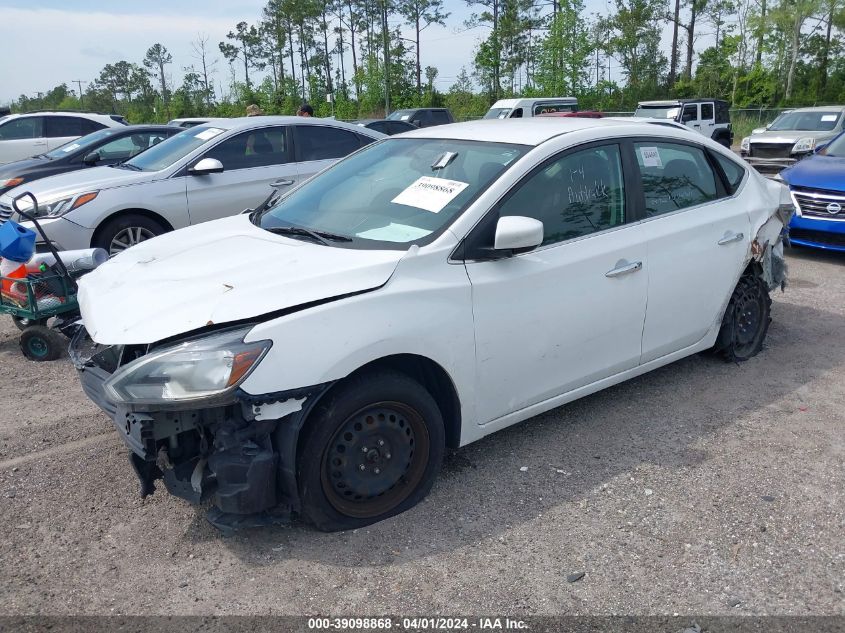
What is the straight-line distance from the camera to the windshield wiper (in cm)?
363

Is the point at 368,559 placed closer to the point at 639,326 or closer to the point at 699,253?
the point at 639,326

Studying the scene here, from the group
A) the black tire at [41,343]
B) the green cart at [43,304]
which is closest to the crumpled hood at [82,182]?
the green cart at [43,304]

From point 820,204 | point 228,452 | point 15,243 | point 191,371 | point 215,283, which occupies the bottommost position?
point 228,452

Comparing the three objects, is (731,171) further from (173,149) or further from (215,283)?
(173,149)

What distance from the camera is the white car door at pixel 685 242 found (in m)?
4.28

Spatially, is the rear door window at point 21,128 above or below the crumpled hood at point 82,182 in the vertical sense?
above

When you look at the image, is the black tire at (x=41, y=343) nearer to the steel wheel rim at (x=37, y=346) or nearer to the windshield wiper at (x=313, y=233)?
the steel wheel rim at (x=37, y=346)

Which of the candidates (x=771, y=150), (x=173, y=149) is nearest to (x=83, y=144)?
(x=173, y=149)

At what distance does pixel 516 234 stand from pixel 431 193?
63 centimetres

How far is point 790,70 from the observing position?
41656 millimetres

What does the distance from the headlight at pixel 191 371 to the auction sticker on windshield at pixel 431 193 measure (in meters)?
1.24

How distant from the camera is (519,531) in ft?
10.8

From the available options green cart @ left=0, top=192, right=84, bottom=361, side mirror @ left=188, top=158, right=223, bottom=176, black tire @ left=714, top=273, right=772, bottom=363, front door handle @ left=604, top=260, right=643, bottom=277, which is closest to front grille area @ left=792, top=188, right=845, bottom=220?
black tire @ left=714, top=273, right=772, bottom=363

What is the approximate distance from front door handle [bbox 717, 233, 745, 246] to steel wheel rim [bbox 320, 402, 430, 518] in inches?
98.7
